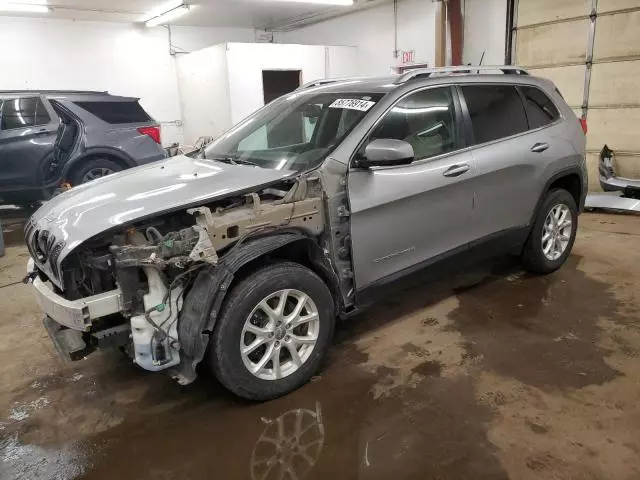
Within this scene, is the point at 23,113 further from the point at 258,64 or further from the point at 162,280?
the point at 162,280

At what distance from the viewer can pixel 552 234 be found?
418 centimetres

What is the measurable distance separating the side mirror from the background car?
5032 millimetres

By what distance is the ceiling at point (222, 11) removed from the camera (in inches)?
340

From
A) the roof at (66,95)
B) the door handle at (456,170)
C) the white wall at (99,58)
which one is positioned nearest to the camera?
the door handle at (456,170)

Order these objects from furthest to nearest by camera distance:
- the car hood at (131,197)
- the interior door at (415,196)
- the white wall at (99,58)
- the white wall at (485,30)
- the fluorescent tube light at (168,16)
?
the white wall at (99,58) → the fluorescent tube light at (168,16) → the white wall at (485,30) → the interior door at (415,196) → the car hood at (131,197)

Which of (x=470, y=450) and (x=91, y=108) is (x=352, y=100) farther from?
(x=91, y=108)

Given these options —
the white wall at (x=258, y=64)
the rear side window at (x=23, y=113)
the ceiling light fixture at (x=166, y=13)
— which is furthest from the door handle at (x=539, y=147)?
the ceiling light fixture at (x=166, y=13)

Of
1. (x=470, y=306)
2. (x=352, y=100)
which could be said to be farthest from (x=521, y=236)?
(x=352, y=100)

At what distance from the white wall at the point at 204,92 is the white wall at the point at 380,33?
3.05 metres

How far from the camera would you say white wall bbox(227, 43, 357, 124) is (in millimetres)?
9398

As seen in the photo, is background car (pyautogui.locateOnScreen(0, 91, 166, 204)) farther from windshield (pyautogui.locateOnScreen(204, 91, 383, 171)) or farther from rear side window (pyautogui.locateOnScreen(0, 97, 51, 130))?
windshield (pyautogui.locateOnScreen(204, 91, 383, 171))

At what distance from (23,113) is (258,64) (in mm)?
4542

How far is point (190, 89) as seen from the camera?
10.6 m

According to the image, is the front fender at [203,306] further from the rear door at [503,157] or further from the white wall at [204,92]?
the white wall at [204,92]
